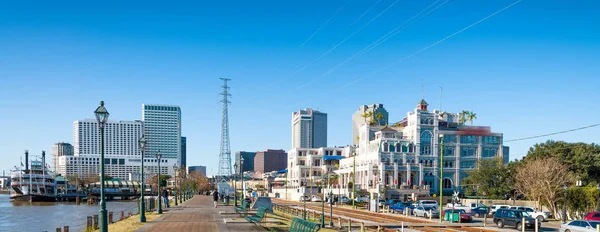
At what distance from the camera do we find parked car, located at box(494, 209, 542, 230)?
38875 mm

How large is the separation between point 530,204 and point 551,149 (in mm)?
15107

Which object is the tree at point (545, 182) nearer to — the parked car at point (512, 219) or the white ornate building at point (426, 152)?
the parked car at point (512, 219)

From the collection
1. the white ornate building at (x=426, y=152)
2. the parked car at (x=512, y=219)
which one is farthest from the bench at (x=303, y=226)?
the white ornate building at (x=426, y=152)

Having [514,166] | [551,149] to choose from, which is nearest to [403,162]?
[514,166]

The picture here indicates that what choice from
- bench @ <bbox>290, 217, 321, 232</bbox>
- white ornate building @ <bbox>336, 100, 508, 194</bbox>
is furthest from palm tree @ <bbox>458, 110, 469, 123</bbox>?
bench @ <bbox>290, 217, 321, 232</bbox>

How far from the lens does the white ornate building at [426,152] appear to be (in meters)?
108

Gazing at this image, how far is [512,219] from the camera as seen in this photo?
4009 centimetres

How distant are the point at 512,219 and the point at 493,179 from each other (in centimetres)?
4985

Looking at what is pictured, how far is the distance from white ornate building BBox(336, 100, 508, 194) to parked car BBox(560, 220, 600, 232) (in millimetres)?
71652

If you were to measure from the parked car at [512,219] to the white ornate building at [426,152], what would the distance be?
64384mm

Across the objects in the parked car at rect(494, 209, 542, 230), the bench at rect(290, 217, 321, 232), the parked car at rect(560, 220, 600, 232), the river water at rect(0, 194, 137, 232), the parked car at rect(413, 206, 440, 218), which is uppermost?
the bench at rect(290, 217, 321, 232)

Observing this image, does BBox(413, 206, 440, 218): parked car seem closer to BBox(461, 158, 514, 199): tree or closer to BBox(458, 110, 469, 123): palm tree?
BBox(461, 158, 514, 199): tree

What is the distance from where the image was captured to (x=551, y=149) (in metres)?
77.4

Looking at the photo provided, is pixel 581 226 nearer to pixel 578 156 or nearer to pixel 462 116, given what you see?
pixel 578 156
